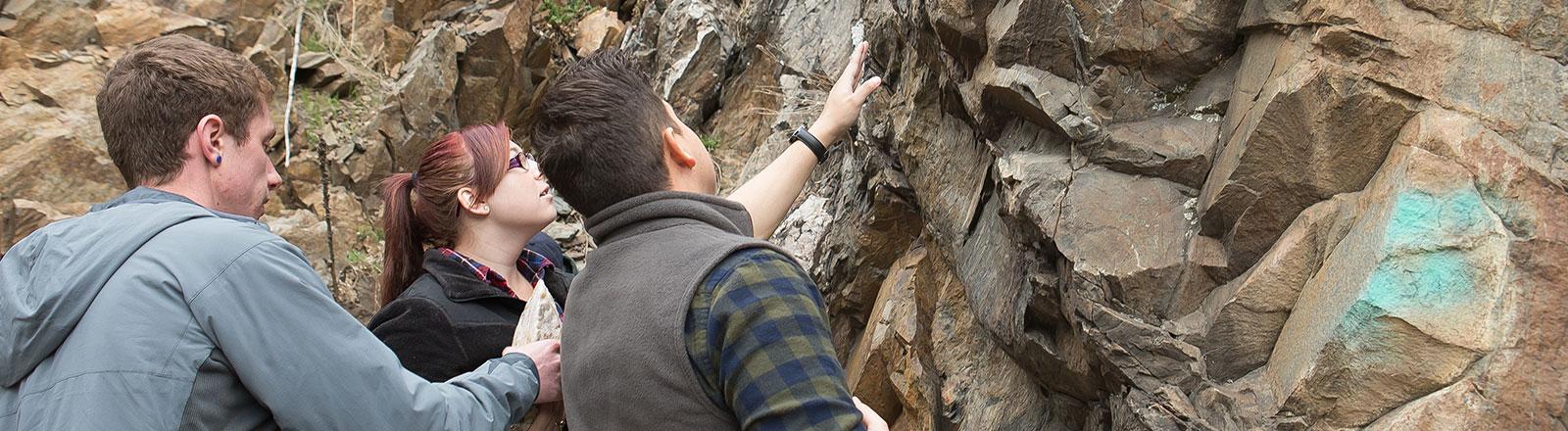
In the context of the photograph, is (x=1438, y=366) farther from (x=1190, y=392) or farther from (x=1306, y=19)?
(x=1306, y=19)

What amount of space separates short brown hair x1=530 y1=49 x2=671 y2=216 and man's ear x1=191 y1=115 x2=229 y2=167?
0.64m

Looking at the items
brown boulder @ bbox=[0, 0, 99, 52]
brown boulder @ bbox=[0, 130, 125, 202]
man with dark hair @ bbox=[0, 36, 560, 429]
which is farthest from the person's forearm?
brown boulder @ bbox=[0, 0, 99, 52]

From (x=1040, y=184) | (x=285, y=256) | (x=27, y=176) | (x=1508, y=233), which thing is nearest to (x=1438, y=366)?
(x=1508, y=233)

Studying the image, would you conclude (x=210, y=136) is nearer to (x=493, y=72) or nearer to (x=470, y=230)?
(x=470, y=230)

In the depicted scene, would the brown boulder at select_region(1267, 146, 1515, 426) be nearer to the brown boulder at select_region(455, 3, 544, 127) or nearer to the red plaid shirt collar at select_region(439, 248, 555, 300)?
the red plaid shirt collar at select_region(439, 248, 555, 300)

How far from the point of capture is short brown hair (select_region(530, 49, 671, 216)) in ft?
6.91

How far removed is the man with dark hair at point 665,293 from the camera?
1838mm

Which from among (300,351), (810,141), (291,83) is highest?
(810,141)

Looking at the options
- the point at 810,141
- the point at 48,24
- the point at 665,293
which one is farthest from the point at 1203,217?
the point at 48,24

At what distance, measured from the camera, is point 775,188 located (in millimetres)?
3160

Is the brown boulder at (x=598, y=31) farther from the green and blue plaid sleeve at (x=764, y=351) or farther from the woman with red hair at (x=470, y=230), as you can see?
the green and blue plaid sleeve at (x=764, y=351)

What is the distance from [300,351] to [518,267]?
1.43 meters

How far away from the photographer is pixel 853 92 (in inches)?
130

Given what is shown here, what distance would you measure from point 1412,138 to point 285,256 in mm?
2351
